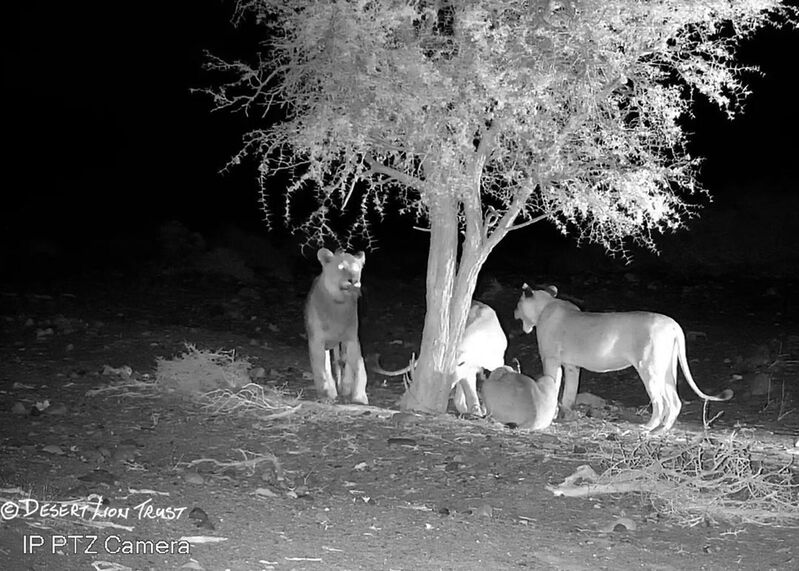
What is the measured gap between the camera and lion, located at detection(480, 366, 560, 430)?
8573mm

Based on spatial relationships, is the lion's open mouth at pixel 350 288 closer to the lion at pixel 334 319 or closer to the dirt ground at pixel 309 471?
the lion at pixel 334 319

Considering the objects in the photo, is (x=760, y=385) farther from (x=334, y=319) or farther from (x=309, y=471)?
(x=309, y=471)

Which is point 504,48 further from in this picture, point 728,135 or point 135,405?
point 728,135

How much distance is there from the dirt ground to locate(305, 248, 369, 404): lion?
274mm

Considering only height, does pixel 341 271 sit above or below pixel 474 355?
above

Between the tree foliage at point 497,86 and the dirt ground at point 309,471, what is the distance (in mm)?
1838

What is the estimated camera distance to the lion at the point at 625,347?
8891 millimetres

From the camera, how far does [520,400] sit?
861 centimetres

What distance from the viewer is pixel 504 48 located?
7.78m

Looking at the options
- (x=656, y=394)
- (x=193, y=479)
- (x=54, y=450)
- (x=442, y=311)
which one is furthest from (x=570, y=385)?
(x=54, y=450)

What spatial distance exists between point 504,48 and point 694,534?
3.54 m

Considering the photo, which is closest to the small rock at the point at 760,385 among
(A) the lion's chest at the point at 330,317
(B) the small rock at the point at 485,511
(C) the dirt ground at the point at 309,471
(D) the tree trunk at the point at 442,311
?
(C) the dirt ground at the point at 309,471

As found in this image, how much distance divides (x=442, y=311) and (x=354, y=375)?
116cm

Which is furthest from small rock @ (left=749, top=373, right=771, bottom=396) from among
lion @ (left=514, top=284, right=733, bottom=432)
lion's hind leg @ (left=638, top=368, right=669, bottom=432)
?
lion's hind leg @ (left=638, top=368, right=669, bottom=432)
